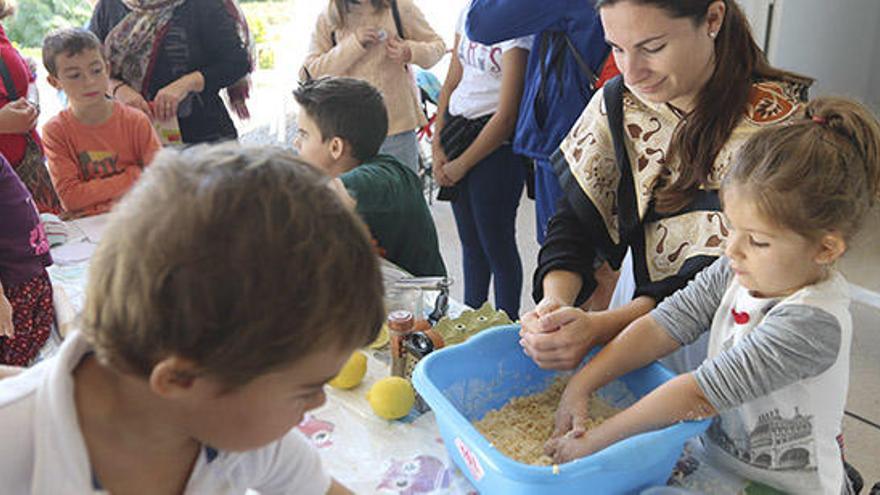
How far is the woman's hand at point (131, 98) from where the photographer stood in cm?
231

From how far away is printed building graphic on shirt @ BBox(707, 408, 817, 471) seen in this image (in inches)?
37.4

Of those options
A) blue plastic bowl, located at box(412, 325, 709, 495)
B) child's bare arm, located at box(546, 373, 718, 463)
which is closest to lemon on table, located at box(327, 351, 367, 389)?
blue plastic bowl, located at box(412, 325, 709, 495)

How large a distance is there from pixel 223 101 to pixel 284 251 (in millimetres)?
2175

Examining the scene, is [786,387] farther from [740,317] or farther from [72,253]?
[72,253]

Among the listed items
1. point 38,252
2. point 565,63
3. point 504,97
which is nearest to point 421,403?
point 38,252

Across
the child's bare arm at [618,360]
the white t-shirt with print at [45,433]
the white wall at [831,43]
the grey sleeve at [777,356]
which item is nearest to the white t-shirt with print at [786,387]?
the grey sleeve at [777,356]

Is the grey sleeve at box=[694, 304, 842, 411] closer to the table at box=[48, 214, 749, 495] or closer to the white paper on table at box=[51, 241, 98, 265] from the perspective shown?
the table at box=[48, 214, 749, 495]

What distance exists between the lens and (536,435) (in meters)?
1.15

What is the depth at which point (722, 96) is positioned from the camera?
1225 mm

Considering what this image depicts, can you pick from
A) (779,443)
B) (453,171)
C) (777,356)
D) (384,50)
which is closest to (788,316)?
(777,356)

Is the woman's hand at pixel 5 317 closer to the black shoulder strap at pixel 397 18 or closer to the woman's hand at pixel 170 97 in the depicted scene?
the woman's hand at pixel 170 97

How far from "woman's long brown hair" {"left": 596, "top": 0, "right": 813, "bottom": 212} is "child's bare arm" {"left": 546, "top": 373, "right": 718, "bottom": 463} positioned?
415 mm

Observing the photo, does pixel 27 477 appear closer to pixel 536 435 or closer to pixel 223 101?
pixel 536 435

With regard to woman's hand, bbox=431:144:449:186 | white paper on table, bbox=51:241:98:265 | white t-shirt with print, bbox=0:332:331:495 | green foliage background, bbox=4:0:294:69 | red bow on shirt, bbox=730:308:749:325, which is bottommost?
woman's hand, bbox=431:144:449:186
